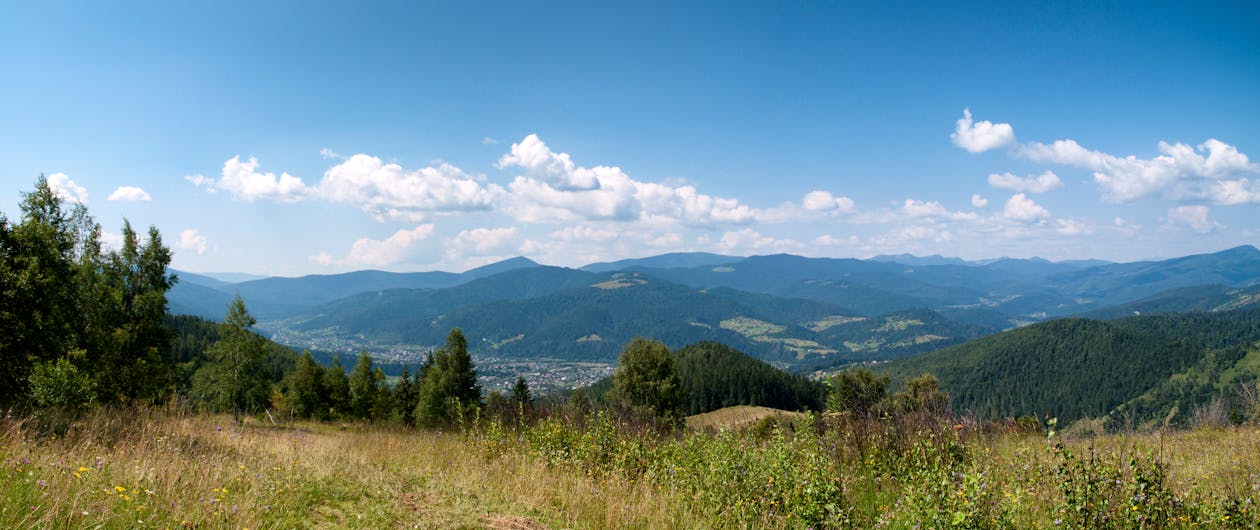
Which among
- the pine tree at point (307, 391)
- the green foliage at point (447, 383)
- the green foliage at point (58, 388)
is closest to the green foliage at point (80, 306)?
the green foliage at point (58, 388)

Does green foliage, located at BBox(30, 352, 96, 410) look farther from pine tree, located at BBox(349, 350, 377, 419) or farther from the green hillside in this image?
the green hillside

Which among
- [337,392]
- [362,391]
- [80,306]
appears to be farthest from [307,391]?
[80,306]

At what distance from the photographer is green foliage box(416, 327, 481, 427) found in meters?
32.5

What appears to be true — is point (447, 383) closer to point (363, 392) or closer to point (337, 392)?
point (363, 392)

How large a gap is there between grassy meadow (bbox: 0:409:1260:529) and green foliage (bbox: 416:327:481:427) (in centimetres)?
2473

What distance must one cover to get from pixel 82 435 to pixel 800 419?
9.48 meters

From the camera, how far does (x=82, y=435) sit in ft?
21.0

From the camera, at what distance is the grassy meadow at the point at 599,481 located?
177 inches

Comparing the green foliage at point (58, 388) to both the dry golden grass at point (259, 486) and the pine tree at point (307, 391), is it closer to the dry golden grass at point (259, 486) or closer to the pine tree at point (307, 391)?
the dry golden grass at point (259, 486)

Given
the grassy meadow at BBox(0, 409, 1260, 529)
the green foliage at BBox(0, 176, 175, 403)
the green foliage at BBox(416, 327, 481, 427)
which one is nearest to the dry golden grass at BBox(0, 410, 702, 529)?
the grassy meadow at BBox(0, 409, 1260, 529)

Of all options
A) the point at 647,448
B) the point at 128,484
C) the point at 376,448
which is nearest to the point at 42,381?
the point at 376,448

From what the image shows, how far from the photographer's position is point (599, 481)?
6957 mm

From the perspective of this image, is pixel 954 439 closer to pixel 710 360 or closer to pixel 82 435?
pixel 82 435

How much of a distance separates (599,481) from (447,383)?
28.4 metres
